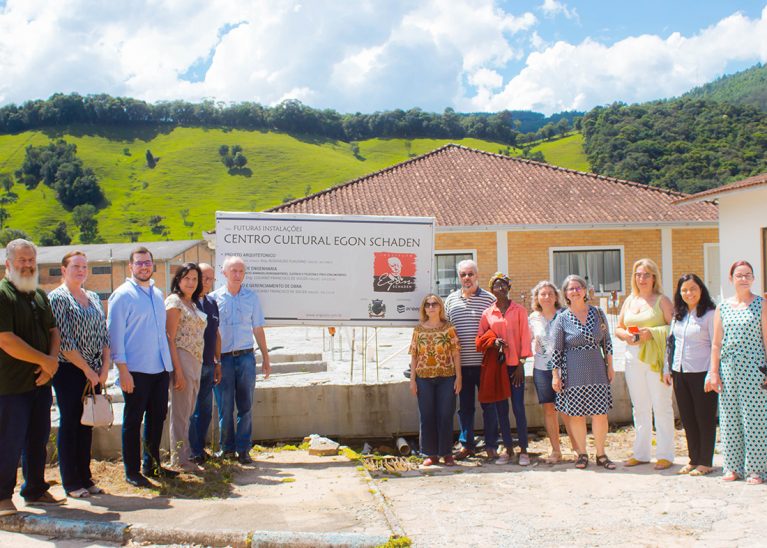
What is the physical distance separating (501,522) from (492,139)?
93.5 m

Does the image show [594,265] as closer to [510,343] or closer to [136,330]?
[510,343]

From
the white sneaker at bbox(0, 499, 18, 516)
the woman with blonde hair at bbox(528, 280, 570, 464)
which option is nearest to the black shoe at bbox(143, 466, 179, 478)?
the white sneaker at bbox(0, 499, 18, 516)

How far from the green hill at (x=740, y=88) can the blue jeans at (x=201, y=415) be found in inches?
3795

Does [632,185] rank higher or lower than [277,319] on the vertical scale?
higher

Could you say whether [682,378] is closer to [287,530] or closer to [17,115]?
[287,530]

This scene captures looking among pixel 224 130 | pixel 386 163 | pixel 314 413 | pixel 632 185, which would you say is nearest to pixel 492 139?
pixel 386 163

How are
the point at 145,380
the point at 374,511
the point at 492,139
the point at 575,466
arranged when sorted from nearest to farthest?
the point at 374,511 < the point at 145,380 < the point at 575,466 < the point at 492,139

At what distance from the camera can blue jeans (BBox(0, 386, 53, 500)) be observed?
475cm

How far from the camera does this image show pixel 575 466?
634 cm

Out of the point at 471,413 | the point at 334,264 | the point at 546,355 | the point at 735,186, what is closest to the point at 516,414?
the point at 471,413

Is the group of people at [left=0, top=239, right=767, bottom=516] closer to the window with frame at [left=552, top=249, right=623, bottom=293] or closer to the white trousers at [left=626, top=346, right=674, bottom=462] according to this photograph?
the white trousers at [left=626, top=346, right=674, bottom=462]

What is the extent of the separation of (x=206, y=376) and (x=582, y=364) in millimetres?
3471
